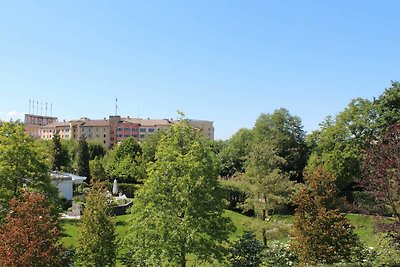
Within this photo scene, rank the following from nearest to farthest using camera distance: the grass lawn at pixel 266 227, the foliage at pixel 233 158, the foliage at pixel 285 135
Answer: the grass lawn at pixel 266 227 → the foliage at pixel 285 135 → the foliage at pixel 233 158

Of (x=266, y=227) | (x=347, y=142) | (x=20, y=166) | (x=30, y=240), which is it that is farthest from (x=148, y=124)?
(x=30, y=240)

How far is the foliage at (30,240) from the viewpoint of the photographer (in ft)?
39.5

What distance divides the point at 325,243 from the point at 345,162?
2435 cm

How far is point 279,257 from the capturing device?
1822cm

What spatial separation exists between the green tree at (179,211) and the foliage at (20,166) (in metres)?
4.39

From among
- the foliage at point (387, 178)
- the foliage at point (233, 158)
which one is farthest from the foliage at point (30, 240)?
the foliage at point (233, 158)

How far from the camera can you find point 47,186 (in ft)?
57.1

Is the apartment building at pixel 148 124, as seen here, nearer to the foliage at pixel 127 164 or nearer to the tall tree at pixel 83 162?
the foliage at pixel 127 164

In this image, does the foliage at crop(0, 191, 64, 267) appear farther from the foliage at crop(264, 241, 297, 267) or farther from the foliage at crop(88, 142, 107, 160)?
the foliage at crop(88, 142, 107, 160)

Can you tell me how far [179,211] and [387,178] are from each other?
304 inches

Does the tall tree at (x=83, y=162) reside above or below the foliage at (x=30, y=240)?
above

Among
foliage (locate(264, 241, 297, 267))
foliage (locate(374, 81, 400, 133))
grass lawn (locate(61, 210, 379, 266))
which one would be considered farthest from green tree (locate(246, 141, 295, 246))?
foliage (locate(374, 81, 400, 133))

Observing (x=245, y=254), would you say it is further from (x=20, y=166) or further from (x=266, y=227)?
(x=20, y=166)

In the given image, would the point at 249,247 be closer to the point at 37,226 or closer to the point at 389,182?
the point at 389,182
